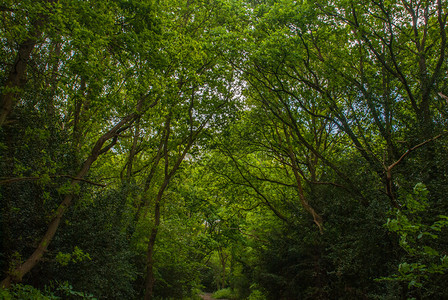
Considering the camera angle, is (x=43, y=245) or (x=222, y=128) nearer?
(x=43, y=245)

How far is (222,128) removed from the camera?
1201 centimetres

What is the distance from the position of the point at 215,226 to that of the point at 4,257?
392 inches

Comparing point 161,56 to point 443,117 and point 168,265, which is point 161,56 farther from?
point 168,265

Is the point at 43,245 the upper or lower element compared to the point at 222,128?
lower

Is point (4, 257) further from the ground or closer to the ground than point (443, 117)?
closer to the ground

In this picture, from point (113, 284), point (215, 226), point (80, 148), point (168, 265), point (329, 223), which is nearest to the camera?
point (80, 148)

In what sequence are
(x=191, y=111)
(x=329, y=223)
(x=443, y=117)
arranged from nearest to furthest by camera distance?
(x=443, y=117), (x=329, y=223), (x=191, y=111)

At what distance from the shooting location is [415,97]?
7.91m

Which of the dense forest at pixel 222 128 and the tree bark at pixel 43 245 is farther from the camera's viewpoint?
the dense forest at pixel 222 128

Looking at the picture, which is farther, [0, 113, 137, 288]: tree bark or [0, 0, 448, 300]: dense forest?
[0, 0, 448, 300]: dense forest

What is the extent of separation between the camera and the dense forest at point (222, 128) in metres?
5.90

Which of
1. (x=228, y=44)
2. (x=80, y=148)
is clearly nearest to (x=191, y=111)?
(x=228, y=44)

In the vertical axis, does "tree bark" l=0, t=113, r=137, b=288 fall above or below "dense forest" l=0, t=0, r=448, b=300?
below

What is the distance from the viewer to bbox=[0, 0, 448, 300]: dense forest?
590cm
